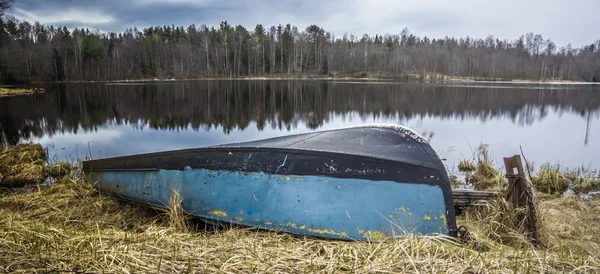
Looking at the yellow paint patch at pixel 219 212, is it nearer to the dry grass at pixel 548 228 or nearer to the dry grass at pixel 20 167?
the dry grass at pixel 548 228

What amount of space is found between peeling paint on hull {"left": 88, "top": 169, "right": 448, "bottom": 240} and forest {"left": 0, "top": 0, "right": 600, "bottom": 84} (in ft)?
181

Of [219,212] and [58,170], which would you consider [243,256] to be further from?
[58,170]

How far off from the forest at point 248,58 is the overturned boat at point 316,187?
180 feet

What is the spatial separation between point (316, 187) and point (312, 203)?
14 cm

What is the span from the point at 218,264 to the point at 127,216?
2371mm

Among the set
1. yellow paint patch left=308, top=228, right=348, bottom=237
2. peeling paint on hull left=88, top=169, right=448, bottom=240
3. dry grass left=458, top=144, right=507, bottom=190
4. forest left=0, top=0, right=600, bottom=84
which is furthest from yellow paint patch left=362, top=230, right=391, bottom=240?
forest left=0, top=0, right=600, bottom=84

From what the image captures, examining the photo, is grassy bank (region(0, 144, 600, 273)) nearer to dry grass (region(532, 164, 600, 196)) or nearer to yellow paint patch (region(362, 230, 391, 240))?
yellow paint patch (region(362, 230, 391, 240))

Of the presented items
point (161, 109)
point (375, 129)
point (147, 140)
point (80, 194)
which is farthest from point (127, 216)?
point (161, 109)

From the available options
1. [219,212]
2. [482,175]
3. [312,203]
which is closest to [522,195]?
[312,203]

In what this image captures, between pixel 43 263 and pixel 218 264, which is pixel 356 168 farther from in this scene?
pixel 43 263

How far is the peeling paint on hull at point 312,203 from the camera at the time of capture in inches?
112

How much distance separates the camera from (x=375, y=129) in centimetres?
433

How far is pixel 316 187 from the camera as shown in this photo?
2.98 m

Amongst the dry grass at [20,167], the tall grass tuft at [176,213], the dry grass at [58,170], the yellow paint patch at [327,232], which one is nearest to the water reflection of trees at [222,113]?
the dry grass at [20,167]
